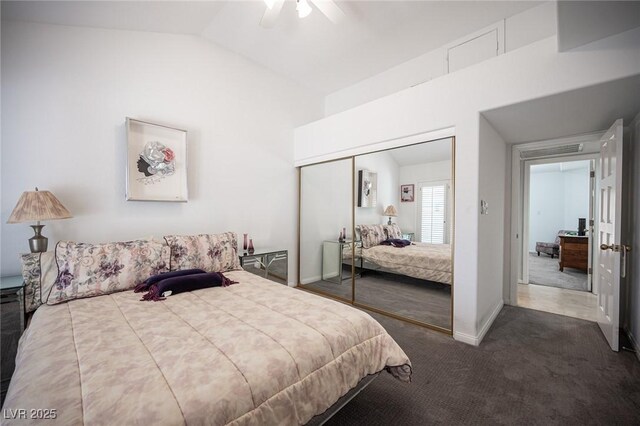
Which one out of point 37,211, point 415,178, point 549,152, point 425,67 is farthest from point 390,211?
point 37,211

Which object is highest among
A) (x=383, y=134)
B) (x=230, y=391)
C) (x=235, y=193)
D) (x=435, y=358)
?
(x=383, y=134)

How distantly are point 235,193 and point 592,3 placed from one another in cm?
352

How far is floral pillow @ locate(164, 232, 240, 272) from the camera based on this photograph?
251 cm

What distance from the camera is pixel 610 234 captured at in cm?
240

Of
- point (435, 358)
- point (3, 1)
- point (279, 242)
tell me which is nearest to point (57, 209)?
point (3, 1)

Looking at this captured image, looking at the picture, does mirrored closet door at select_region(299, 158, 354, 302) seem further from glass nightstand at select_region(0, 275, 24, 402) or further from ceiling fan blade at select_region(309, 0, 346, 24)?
glass nightstand at select_region(0, 275, 24, 402)

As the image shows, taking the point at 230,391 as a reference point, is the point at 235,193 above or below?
above

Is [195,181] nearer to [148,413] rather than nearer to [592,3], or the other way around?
[148,413]

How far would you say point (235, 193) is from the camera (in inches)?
138

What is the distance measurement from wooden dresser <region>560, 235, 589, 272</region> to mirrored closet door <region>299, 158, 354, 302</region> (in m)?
4.93

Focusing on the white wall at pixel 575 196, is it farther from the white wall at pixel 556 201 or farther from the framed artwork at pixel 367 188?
the framed artwork at pixel 367 188

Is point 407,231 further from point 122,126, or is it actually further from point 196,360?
point 122,126

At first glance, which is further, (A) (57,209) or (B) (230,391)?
(A) (57,209)

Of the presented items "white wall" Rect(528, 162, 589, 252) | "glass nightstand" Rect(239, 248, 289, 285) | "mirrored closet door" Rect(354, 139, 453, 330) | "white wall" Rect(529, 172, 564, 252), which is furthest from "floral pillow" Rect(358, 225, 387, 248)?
"white wall" Rect(529, 172, 564, 252)
